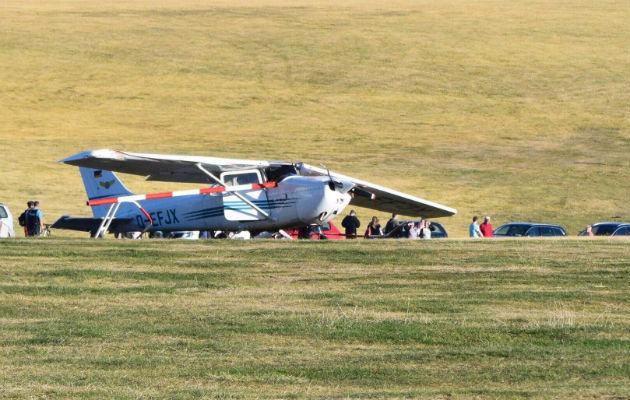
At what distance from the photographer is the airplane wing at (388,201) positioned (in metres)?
29.0

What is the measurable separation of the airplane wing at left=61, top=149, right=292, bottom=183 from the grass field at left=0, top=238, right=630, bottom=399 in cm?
440

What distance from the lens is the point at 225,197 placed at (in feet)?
88.0

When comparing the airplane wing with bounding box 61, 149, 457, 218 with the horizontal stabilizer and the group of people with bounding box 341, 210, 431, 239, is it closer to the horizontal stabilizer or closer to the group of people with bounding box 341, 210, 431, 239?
the group of people with bounding box 341, 210, 431, 239

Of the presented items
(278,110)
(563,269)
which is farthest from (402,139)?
(563,269)

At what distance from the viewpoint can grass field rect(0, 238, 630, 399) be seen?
10.8 m

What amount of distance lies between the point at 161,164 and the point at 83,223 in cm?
298

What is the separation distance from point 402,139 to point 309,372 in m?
49.4

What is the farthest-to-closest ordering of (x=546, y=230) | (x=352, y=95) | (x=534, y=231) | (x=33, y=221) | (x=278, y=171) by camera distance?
(x=352, y=95), (x=546, y=230), (x=534, y=231), (x=33, y=221), (x=278, y=171)

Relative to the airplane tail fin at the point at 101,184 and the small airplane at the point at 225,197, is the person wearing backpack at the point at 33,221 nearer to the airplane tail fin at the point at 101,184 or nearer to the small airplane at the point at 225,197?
the small airplane at the point at 225,197

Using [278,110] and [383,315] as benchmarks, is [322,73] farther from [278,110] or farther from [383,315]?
[383,315]

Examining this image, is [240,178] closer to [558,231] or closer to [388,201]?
[388,201]

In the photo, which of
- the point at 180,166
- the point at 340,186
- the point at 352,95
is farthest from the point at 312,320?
the point at 352,95

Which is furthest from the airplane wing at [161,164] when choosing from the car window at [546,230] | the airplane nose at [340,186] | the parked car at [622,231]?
the parked car at [622,231]

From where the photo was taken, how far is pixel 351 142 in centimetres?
5859
